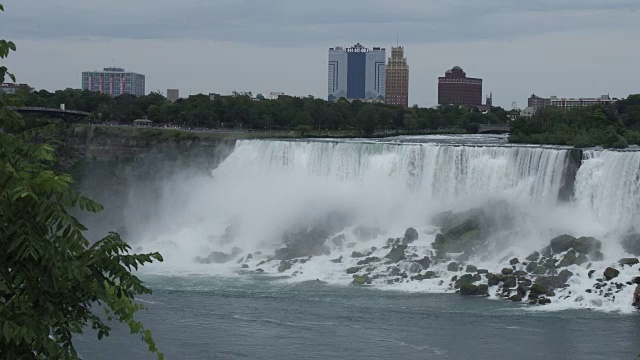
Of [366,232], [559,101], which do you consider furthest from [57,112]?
[559,101]

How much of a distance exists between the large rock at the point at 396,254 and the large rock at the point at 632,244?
22.0 feet

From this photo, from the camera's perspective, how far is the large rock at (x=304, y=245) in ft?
114

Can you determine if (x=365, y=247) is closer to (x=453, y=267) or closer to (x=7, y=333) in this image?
(x=453, y=267)

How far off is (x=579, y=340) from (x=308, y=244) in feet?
48.0

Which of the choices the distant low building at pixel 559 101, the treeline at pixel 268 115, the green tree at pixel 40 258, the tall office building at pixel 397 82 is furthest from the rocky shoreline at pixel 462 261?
the tall office building at pixel 397 82

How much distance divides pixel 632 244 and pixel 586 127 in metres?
23.8

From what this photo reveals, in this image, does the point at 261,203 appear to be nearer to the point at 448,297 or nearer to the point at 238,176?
the point at 238,176

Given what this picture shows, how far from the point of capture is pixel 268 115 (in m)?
64.4

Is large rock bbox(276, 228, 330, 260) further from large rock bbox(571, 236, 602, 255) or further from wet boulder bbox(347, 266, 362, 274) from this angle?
large rock bbox(571, 236, 602, 255)

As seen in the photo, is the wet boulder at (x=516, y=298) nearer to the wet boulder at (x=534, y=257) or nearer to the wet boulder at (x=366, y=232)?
the wet boulder at (x=534, y=257)

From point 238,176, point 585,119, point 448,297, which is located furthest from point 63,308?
point 585,119

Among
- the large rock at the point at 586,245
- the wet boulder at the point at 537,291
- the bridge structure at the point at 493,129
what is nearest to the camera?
the wet boulder at the point at 537,291

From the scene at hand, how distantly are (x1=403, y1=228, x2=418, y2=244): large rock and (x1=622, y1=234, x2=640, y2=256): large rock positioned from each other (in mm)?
6704

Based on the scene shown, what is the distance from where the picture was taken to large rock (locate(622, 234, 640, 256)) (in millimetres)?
31042
